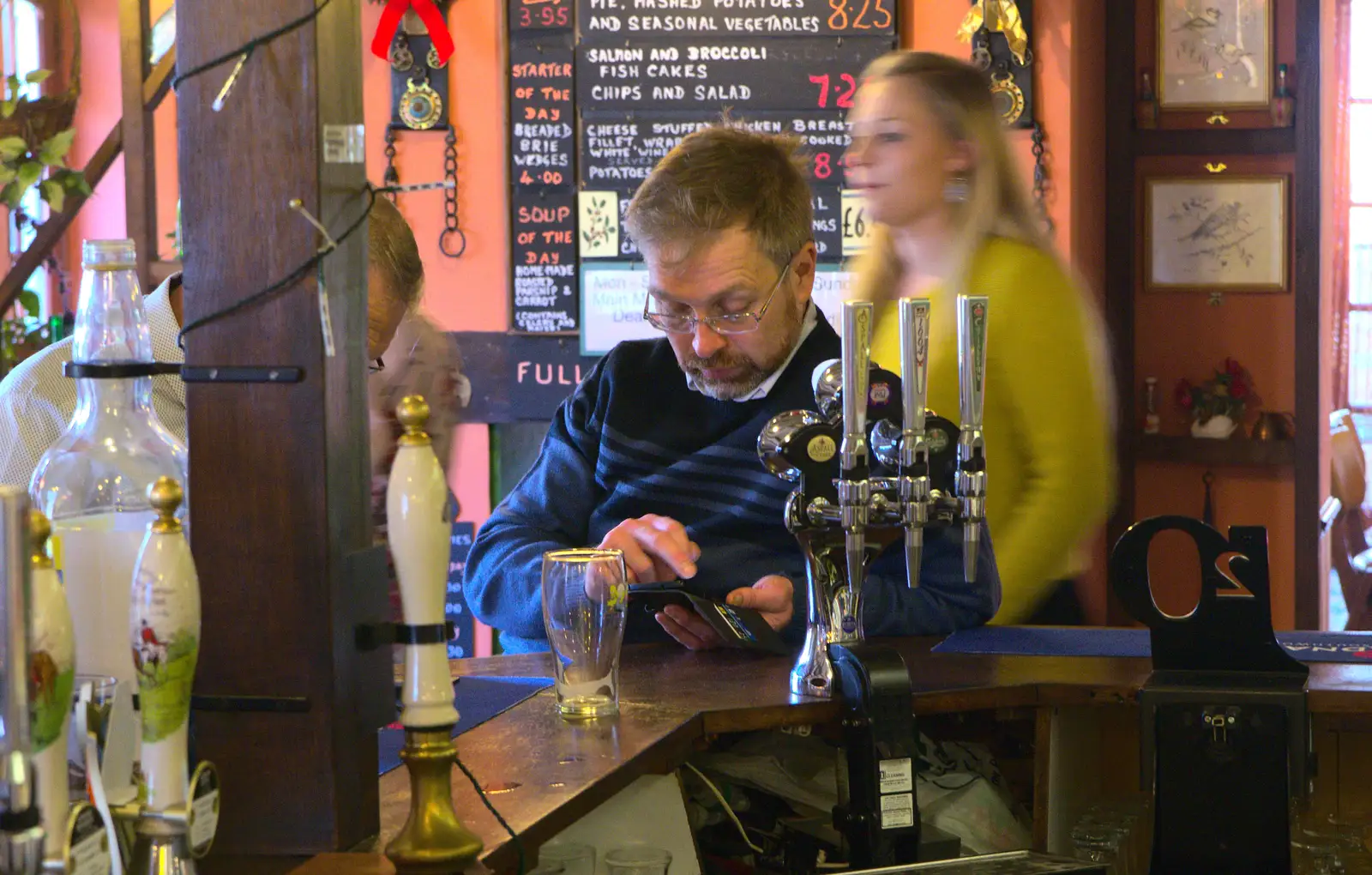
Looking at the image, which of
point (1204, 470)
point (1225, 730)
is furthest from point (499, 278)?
point (1225, 730)

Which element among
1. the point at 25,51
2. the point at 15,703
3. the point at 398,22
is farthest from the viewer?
the point at 25,51

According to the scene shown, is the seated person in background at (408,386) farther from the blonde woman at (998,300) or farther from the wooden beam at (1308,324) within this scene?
the wooden beam at (1308,324)

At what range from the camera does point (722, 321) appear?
2045mm

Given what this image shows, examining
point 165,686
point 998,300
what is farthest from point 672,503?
point 165,686

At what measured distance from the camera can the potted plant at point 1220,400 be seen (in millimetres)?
→ 4734

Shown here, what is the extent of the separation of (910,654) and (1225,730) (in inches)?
16.8

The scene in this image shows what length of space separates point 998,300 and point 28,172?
2.67 metres

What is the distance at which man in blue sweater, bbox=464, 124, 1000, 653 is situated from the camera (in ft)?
6.61

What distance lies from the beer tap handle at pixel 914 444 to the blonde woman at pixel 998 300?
0.82m

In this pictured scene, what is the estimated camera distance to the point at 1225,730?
1.51 meters

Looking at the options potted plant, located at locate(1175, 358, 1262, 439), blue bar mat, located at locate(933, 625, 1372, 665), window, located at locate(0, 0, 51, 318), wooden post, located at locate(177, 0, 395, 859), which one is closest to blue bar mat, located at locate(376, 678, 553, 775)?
wooden post, located at locate(177, 0, 395, 859)

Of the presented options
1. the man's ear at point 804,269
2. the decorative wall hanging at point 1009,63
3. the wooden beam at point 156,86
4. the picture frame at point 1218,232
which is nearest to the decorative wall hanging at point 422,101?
the wooden beam at point 156,86

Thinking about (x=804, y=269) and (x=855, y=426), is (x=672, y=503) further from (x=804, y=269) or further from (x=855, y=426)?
(x=855, y=426)

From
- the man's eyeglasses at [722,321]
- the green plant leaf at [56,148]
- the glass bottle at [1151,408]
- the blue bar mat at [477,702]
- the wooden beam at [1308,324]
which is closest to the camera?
the blue bar mat at [477,702]
